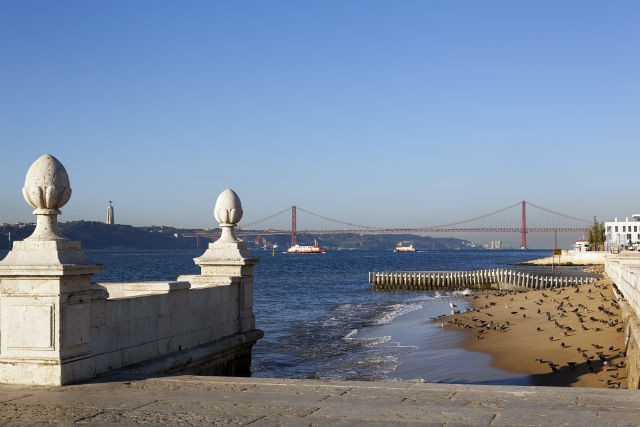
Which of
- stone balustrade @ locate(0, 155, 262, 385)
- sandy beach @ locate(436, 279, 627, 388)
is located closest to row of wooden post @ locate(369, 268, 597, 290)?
sandy beach @ locate(436, 279, 627, 388)

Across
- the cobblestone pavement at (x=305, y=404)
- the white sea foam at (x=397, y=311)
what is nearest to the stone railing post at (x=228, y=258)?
the cobblestone pavement at (x=305, y=404)

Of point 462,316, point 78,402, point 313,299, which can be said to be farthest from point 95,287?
point 313,299

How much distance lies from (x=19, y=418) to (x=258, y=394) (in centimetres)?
216

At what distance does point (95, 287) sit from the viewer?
8508mm

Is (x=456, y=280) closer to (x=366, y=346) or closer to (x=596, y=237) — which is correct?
(x=366, y=346)

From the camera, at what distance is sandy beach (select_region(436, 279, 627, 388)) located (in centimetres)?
1391

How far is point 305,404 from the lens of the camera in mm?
6973

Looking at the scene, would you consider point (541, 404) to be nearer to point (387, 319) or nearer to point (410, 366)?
point (410, 366)

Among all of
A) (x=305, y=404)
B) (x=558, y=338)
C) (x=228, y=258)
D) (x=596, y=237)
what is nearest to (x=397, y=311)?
(x=558, y=338)

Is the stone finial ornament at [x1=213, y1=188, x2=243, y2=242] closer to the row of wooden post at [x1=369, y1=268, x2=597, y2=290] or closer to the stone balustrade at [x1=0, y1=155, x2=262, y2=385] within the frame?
the stone balustrade at [x1=0, y1=155, x2=262, y2=385]

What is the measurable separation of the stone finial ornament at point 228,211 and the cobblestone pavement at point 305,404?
14.9 feet

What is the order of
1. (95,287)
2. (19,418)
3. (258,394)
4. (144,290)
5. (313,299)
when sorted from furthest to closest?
(313,299) → (144,290) → (95,287) → (258,394) → (19,418)

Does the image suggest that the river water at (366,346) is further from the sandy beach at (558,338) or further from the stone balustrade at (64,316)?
the stone balustrade at (64,316)

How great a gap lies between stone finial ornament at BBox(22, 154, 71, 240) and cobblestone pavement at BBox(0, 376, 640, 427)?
1635mm
